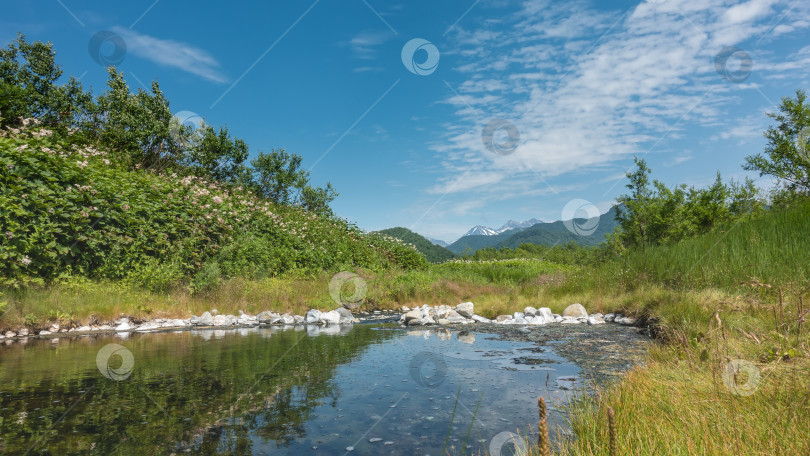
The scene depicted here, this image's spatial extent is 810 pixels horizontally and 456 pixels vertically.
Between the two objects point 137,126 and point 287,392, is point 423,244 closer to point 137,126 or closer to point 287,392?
point 137,126

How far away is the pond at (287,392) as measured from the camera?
341 centimetres

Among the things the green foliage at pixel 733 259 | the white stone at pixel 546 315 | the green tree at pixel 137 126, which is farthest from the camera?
the green tree at pixel 137 126

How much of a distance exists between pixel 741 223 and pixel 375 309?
1246cm

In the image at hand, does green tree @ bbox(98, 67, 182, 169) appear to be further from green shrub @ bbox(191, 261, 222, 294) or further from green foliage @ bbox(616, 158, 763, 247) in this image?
green foliage @ bbox(616, 158, 763, 247)

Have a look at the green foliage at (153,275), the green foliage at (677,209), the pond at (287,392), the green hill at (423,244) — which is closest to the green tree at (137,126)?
the green foliage at (153,275)

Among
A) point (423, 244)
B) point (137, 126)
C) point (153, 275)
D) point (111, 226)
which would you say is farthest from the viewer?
point (423, 244)

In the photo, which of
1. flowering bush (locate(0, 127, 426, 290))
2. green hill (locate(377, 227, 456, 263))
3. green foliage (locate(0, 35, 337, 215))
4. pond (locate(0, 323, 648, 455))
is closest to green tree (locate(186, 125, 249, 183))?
green foliage (locate(0, 35, 337, 215))

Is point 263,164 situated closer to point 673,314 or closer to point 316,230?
point 316,230

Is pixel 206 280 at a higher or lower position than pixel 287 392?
higher

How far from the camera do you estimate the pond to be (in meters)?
3.41

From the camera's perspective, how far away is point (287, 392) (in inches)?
191

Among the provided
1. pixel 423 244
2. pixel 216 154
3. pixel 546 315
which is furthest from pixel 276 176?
pixel 423 244

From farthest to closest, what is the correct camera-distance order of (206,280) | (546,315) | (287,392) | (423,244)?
(423,244) → (206,280) → (546,315) → (287,392)

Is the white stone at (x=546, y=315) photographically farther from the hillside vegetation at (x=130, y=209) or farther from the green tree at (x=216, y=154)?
the green tree at (x=216, y=154)
